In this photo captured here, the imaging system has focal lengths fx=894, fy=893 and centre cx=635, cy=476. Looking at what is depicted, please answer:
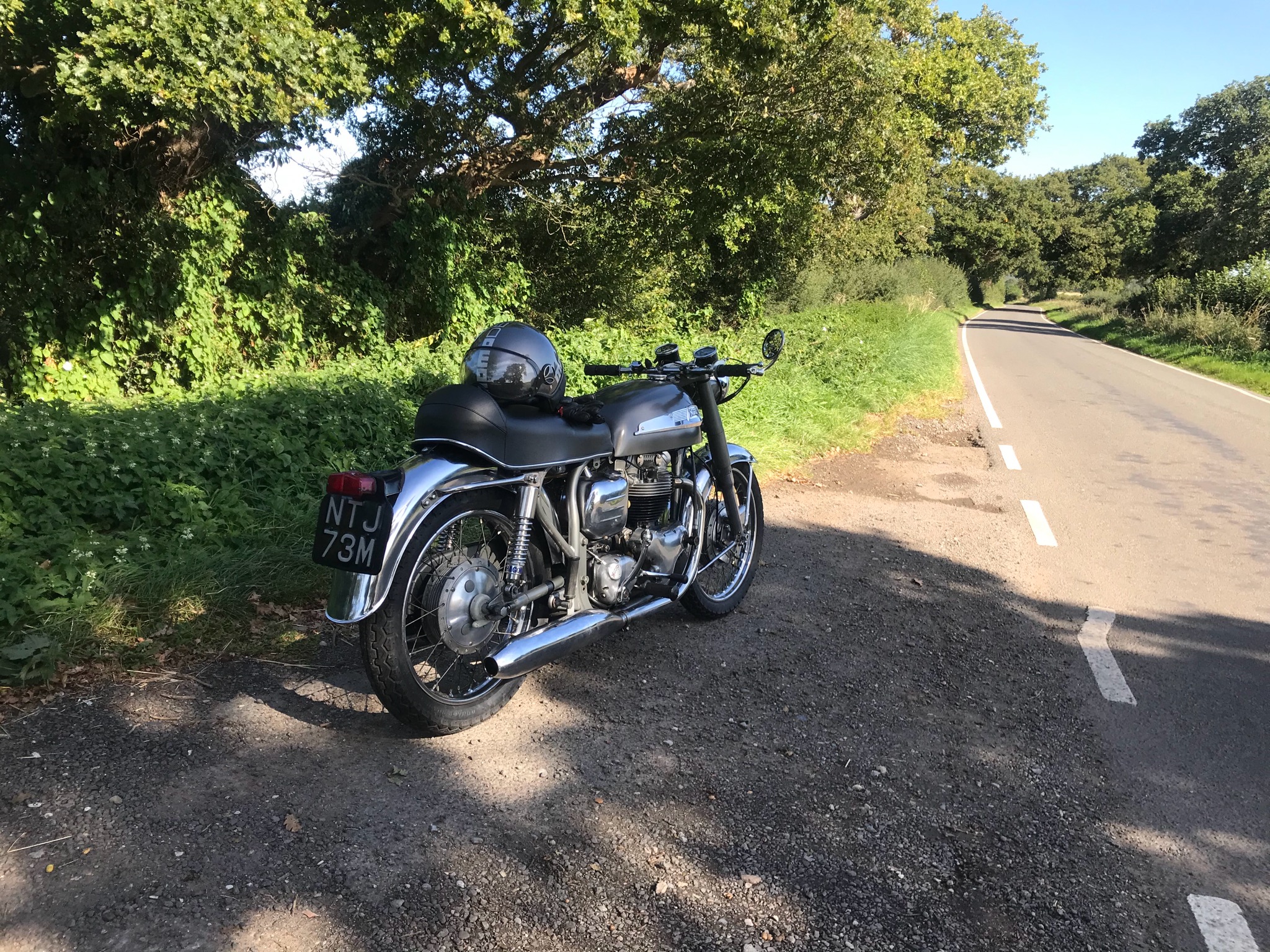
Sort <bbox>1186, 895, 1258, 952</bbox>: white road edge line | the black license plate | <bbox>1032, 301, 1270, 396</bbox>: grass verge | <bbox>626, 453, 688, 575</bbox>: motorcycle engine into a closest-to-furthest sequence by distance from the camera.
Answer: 1. <bbox>1186, 895, 1258, 952</bbox>: white road edge line
2. the black license plate
3. <bbox>626, 453, 688, 575</bbox>: motorcycle engine
4. <bbox>1032, 301, 1270, 396</bbox>: grass verge

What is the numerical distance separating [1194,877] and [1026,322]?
4811 centimetres

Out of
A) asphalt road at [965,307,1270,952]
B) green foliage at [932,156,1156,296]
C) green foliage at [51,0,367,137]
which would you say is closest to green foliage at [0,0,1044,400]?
green foliage at [51,0,367,137]

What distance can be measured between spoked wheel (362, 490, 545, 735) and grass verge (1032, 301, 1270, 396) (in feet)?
67.2

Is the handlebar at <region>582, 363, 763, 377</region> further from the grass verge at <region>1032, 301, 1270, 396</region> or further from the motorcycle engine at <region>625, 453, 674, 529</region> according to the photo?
the grass verge at <region>1032, 301, 1270, 396</region>

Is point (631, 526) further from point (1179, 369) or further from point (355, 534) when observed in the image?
point (1179, 369)

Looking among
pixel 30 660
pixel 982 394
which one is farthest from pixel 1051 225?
pixel 30 660

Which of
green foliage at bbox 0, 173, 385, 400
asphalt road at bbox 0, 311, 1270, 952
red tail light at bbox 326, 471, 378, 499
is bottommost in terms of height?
asphalt road at bbox 0, 311, 1270, 952

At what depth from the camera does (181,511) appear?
15.6ft

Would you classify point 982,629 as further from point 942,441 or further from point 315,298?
point 315,298

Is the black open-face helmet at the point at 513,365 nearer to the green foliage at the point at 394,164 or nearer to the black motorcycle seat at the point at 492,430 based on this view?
the black motorcycle seat at the point at 492,430

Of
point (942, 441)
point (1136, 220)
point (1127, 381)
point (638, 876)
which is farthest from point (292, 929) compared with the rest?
point (1136, 220)

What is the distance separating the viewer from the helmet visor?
3.47 m

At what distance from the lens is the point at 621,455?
389 cm

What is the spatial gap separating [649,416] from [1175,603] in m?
3.71
